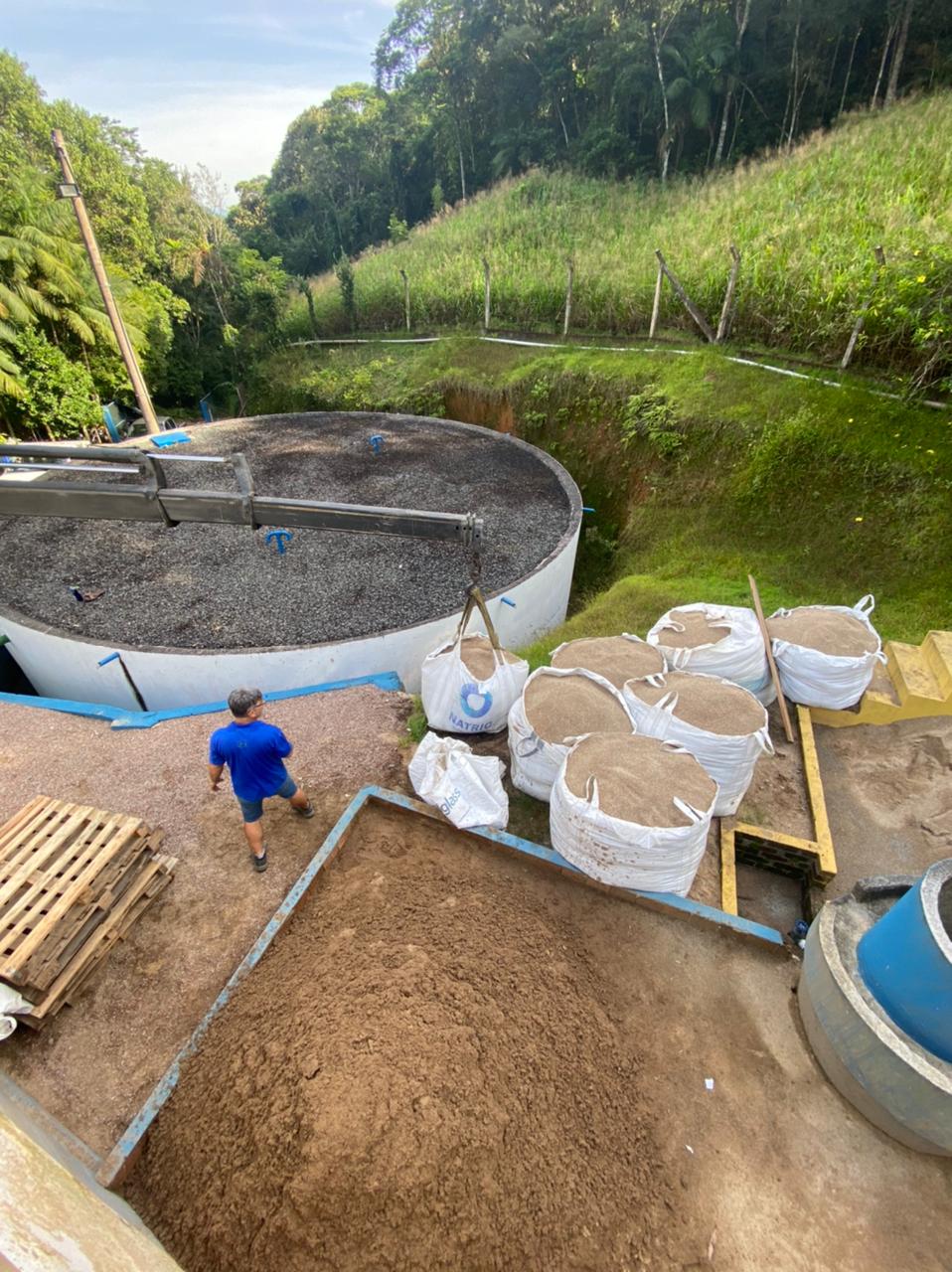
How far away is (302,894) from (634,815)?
A: 217 centimetres

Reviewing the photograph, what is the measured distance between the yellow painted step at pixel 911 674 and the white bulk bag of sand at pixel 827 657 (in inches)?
6.9

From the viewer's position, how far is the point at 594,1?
24.8 m

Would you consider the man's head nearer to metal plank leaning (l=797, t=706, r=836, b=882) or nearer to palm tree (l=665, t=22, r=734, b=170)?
metal plank leaning (l=797, t=706, r=836, b=882)

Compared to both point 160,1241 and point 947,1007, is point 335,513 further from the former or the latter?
point 947,1007

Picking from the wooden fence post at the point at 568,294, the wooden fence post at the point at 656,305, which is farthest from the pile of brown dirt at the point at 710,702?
the wooden fence post at the point at 568,294

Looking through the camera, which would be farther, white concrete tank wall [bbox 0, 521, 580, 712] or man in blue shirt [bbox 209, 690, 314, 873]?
white concrete tank wall [bbox 0, 521, 580, 712]

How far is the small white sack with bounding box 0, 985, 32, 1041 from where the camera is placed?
3014 mm

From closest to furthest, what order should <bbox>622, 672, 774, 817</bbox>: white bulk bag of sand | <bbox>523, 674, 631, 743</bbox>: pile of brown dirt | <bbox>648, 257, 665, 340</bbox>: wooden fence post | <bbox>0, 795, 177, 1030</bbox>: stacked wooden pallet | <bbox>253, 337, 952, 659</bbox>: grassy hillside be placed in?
1. <bbox>0, 795, 177, 1030</bbox>: stacked wooden pallet
2. <bbox>622, 672, 774, 817</bbox>: white bulk bag of sand
3. <bbox>523, 674, 631, 743</bbox>: pile of brown dirt
4. <bbox>253, 337, 952, 659</bbox>: grassy hillside
5. <bbox>648, 257, 665, 340</bbox>: wooden fence post

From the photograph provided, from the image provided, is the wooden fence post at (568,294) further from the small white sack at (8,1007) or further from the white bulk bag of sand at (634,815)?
the small white sack at (8,1007)

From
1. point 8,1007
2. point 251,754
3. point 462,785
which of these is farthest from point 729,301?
point 8,1007

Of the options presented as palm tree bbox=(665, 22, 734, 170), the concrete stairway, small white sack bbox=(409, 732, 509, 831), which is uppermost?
palm tree bbox=(665, 22, 734, 170)

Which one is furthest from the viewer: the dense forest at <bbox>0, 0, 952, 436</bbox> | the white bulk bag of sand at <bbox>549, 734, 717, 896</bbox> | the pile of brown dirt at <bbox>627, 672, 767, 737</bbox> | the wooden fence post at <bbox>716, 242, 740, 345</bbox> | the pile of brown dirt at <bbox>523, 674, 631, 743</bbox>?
the dense forest at <bbox>0, 0, 952, 436</bbox>

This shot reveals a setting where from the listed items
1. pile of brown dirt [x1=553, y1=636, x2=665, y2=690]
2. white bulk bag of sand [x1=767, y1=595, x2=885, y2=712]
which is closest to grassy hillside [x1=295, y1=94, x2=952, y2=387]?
white bulk bag of sand [x1=767, y1=595, x2=885, y2=712]

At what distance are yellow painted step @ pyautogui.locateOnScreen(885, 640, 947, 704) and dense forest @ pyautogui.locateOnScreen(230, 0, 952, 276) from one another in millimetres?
22225
